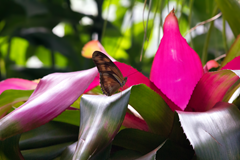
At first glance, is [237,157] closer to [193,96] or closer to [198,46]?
[193,96]

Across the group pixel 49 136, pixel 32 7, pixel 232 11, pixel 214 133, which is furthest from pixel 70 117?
pixel 32 7

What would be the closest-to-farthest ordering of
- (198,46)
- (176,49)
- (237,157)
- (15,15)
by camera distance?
(237,157) < (176,49) < (198,46) < (15,15)

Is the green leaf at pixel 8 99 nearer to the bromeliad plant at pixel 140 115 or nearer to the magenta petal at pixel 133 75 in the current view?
the bromeliad plant at pixel 140 115

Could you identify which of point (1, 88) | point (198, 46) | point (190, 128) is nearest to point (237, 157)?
point (190, 128)

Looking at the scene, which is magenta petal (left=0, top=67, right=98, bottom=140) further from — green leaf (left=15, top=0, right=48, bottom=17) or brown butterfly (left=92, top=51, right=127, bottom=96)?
green leaf (left=15, top=0, right=48, bottom=17)

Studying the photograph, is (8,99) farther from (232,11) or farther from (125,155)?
(232,11)

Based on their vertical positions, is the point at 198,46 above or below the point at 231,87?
below

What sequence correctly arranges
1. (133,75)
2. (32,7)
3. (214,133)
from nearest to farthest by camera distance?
1. (214,133)
2. (133,75)
3. (32,7)
